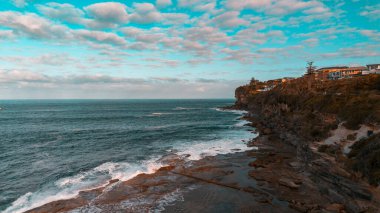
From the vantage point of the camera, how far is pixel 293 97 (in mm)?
64000

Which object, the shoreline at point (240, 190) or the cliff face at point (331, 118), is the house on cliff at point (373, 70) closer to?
the cliff face at point (331, 118)

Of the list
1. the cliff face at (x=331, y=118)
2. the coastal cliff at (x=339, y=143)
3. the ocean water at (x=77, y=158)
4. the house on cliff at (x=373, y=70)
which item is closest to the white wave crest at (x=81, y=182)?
the ocean water at (x=77, y=158)

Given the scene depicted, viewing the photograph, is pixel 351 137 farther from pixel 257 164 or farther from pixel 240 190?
pixel 240 190

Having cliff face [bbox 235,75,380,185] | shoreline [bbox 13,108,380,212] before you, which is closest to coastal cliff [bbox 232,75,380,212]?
cliff face [bbox 235,75,380,185]

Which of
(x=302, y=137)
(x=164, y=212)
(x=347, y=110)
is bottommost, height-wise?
(x=164, y=212)

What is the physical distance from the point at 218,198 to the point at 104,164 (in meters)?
19.8

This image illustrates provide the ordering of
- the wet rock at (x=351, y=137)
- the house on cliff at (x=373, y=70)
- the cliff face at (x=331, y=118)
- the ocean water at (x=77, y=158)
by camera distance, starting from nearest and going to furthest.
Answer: the ocean water at (x=77, y=158), the cliff face at (x=331, y=118), the wet rock at (x=351, y=137), the house on cliff at (x=373, y=70)

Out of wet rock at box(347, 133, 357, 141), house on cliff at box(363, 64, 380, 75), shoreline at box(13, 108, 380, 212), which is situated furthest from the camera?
house on cliff at box(363, 64, 380, 75)

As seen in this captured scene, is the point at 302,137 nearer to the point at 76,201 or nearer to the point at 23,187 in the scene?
the point at 76,201

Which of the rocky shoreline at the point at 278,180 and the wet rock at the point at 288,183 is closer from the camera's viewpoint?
the rocky shoreline at the point at 278,180

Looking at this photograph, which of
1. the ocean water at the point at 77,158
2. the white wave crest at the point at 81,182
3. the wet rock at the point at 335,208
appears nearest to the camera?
the wet rock at the point at 335,208

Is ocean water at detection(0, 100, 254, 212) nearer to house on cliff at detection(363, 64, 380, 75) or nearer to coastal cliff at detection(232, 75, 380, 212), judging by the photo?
coastal cliff at detection(232, 75, 380, 212)

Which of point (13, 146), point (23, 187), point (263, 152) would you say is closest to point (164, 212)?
point (23, 187)

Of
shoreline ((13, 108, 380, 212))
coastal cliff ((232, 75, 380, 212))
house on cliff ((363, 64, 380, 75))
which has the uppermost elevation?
house on cliff ((363, 64, 380, 75))
